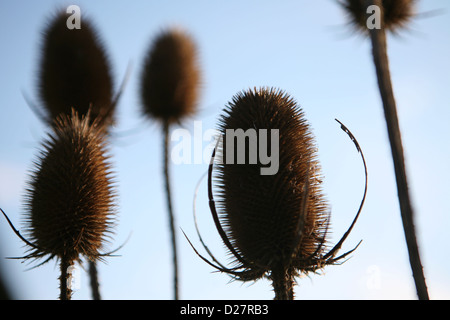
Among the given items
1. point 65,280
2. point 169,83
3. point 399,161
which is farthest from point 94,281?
point 399,161

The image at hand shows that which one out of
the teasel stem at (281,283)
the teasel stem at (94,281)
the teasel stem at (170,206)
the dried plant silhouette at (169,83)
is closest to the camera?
the teasel stem at (281,283)

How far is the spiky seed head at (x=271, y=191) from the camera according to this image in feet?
15.0

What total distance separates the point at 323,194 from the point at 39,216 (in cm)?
334

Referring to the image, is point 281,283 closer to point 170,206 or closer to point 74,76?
point 74,76

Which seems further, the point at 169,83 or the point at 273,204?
the point at 169,83

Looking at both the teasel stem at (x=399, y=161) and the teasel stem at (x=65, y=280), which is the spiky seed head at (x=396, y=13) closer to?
the teasel stem at (x=399, y=161)

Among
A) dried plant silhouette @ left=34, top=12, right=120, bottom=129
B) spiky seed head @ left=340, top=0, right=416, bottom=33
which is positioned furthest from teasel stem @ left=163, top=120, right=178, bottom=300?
spiky seed head @ left=340, top=0, right=416, bottom=33

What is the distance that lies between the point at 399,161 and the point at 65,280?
3891 mm

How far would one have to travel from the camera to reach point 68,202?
17.7 ft

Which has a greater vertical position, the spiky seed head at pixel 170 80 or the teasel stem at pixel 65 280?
the spiky seed head at pixel 170 80

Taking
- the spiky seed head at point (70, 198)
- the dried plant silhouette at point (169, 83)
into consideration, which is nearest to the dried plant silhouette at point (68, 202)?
the spiky seed head at point (70, 198)

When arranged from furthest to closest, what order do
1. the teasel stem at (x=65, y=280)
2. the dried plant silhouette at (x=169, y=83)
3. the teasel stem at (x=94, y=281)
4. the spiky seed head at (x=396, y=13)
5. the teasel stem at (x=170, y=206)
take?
1. the dried plant silhouette at (x=169, y=83)
2. the teasel stem at (x=170, y=206)
3. the teasel stem at (x=94, y=281)
4. the spiky seed head at (x=396, y=13)
5. the teasel stem at (x=65, y=280)
